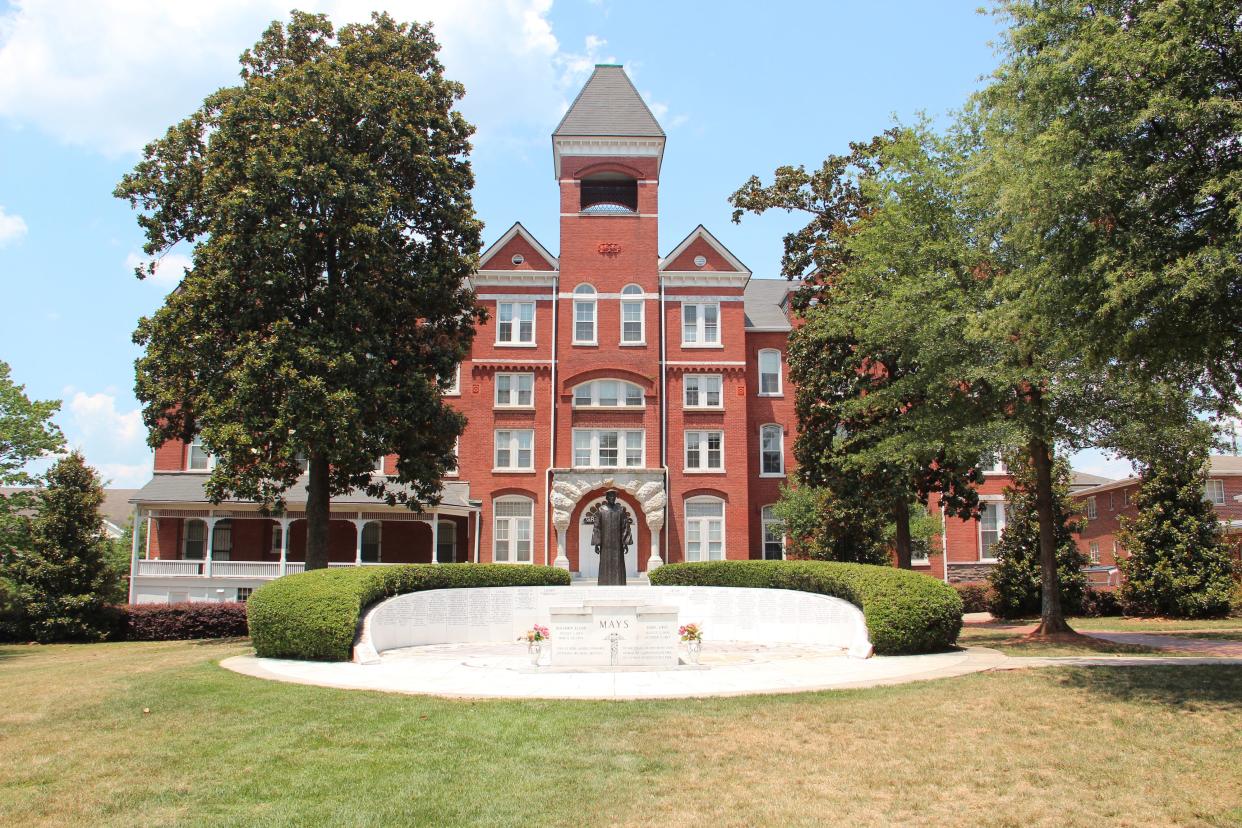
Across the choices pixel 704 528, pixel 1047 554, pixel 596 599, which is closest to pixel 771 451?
pixel 704 528

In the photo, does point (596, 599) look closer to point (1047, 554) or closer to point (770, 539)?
point (1047, 554)

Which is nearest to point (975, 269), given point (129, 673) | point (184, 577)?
point (129, 673)

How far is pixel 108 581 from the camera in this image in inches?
1156

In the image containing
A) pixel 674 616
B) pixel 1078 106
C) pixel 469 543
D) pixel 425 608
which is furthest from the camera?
pixel 469 543

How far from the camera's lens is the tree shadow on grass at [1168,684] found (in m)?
10.9

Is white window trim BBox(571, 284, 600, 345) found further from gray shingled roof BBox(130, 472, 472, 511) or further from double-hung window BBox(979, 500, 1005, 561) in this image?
Answer: double-hung window BBox(979, 500, 1005, 561)

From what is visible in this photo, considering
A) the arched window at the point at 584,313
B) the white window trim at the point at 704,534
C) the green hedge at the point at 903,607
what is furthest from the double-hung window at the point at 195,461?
the green hedge at the point at 903,607

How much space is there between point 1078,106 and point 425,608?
592 inches

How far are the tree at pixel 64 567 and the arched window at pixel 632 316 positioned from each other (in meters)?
20.3

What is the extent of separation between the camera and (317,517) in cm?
2378

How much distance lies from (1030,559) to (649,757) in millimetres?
23031

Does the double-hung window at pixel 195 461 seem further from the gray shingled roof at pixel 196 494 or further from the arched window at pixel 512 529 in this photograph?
the arched window at pixel 512 529

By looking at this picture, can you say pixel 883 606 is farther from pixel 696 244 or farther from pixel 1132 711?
pixel 696 244

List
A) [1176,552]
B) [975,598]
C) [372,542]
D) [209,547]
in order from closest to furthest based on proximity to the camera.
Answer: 1. [1176,552]
2. [975,598]
3. [209,547]
4. [372,542]
